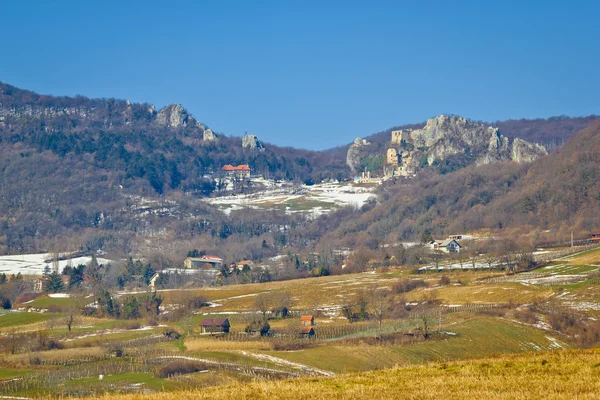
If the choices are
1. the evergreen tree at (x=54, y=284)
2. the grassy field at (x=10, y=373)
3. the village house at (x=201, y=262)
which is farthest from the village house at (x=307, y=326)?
the village house at (x=201, y=262)

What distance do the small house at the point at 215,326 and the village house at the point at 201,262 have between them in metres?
69.8

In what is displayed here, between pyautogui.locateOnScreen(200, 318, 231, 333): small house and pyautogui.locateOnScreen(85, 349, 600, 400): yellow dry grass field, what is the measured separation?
167ft

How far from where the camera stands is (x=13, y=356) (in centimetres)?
6375

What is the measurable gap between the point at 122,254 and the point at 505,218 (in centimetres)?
7260

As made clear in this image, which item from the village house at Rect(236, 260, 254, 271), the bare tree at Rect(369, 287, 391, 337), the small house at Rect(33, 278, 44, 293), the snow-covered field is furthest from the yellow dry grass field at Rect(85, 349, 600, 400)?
the snow-covered field

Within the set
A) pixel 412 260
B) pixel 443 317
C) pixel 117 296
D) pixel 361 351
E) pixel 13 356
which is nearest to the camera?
pixel 361 351

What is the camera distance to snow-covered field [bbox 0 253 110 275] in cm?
14112

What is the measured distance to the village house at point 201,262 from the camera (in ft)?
482

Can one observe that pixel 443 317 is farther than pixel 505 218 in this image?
No

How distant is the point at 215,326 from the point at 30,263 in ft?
284

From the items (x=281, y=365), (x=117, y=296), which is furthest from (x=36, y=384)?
(x=117, y=296)

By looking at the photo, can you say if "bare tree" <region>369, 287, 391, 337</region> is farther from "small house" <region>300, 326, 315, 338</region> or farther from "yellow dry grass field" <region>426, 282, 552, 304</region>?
"small house" <region>300, 326, 315, 338</region>

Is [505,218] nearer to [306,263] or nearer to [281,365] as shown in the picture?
[306,263]

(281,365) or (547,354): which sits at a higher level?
(547,354)
